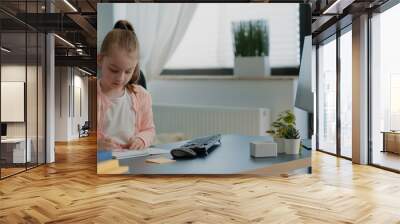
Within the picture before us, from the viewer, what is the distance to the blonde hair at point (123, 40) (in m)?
5.86

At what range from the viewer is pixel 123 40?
5.90 m

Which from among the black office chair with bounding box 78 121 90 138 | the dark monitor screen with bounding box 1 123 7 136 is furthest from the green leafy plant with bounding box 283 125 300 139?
the black office chair with bounding box 78 121 90 138

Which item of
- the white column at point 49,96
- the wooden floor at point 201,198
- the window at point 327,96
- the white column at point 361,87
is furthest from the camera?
the window at point 327,96

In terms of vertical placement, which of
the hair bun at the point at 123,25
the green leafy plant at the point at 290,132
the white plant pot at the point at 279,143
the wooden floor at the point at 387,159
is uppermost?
the hair bun at the point at 123,25

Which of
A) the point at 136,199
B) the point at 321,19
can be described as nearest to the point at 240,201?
the point at 136,199

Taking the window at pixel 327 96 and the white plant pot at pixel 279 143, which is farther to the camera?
the window at pixel 327 96

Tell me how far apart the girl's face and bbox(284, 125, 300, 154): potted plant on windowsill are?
252cm

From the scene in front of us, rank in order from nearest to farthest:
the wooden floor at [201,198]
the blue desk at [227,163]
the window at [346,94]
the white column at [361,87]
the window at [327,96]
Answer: the wooden floor at [201,198]
the blue desk at [227,163]
the white column at [361,87]
the window at [346,94]
the window at [327,96]

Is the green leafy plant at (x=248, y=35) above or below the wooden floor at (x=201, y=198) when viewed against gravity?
above

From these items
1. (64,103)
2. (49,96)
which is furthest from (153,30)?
(64,103)

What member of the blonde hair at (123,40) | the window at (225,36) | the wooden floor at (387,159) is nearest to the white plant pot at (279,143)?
the window at (225,36)

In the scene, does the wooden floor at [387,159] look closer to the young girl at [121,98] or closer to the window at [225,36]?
the window at [225,36]

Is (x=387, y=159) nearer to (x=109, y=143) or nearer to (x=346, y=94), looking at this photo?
(x=346, y=94)

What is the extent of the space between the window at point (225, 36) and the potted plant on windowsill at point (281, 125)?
746 mm
